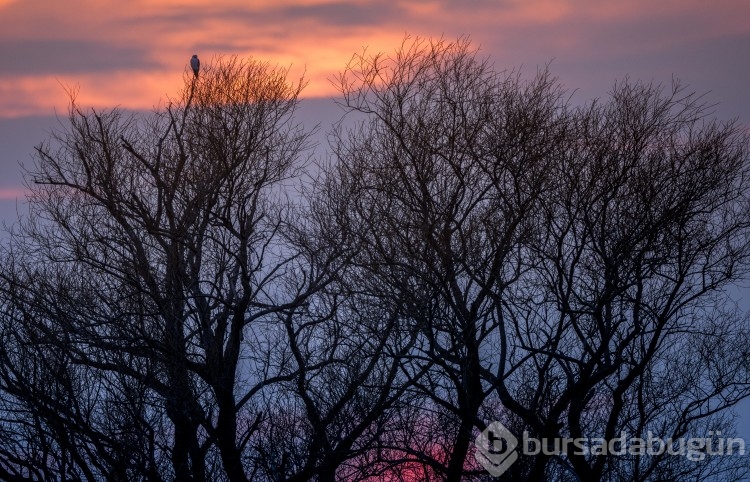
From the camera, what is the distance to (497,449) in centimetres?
1196

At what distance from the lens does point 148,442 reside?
11.8 meters

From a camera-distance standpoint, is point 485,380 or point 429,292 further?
point 485,380

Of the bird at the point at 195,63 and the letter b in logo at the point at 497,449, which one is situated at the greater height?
the bird at the point at 195,63

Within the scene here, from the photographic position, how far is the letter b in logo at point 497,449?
1189 cm

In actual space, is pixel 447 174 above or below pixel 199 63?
below

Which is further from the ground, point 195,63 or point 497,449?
point 195,63

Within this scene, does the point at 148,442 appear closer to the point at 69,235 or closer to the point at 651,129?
the point at 69,235

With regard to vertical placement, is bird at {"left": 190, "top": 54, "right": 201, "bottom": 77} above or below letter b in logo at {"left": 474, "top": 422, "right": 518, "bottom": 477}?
above

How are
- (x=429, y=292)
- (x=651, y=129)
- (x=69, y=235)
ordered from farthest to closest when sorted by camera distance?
(x=69, y=235)
(x=651, y=129)
(x=429, y=292)

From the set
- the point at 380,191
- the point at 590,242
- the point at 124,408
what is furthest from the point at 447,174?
the point at 124,408

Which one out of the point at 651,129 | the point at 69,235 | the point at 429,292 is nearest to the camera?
the point at 429,292

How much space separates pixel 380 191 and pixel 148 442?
482 cm

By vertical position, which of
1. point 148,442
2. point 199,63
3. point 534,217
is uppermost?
point 199,63

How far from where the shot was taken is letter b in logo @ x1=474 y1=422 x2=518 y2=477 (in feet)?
39.0
